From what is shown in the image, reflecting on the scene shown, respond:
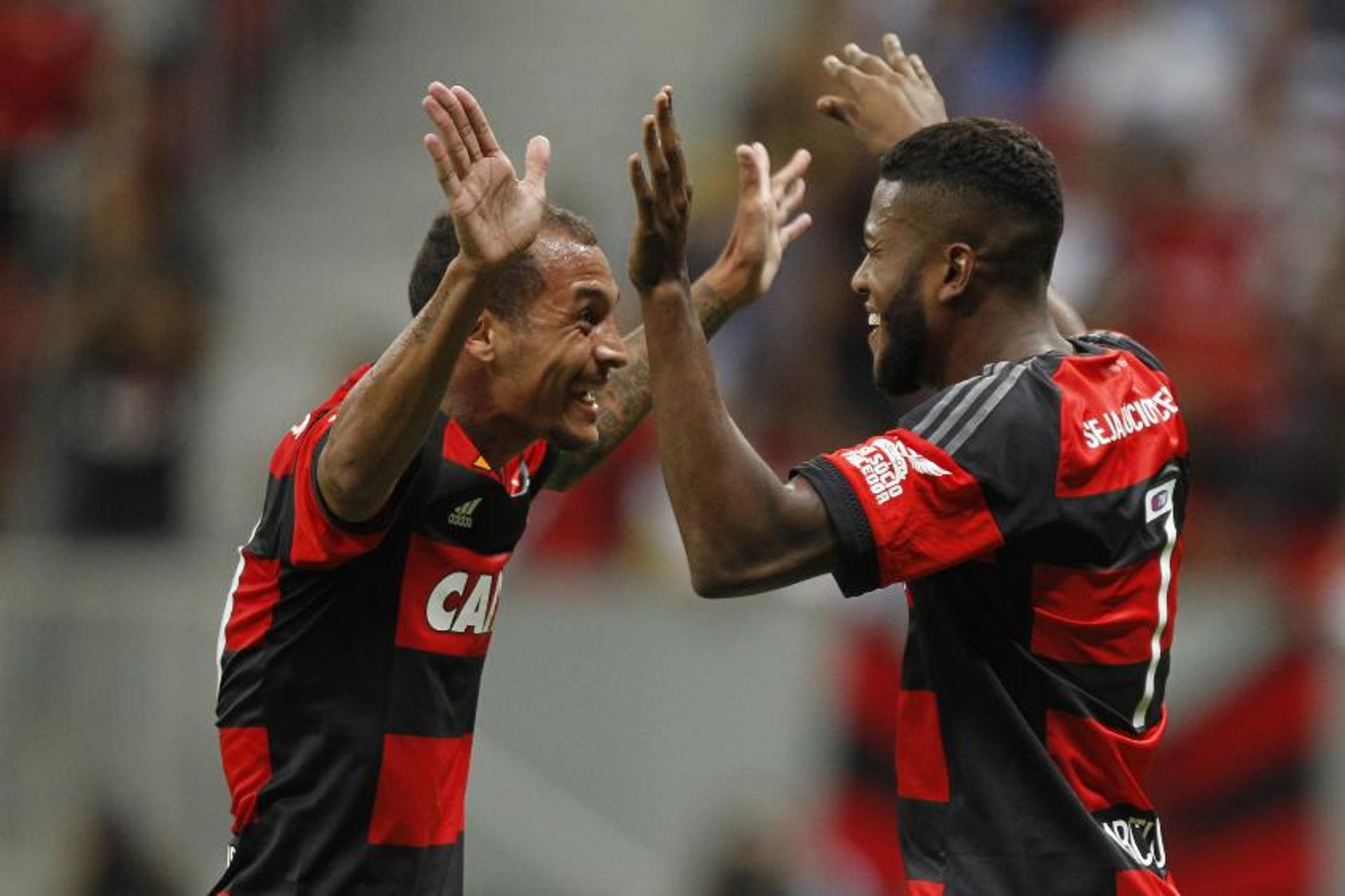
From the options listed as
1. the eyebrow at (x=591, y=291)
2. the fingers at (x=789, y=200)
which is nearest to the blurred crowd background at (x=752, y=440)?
the fingers at (x=789, y=200)

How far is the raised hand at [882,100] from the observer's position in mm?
5836

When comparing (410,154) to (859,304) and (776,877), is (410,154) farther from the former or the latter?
(776,877)

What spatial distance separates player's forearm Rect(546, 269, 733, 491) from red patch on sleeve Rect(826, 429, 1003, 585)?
127 cm

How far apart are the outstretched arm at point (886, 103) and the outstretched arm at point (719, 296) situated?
0.54ft

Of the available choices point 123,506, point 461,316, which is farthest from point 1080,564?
point 123,506

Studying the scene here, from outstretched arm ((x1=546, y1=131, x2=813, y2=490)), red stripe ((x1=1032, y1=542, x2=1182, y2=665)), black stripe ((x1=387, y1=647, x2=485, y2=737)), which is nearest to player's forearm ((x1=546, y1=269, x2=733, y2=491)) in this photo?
outstretched arm ((x1=546, y1=131, x2=813, y2=490))

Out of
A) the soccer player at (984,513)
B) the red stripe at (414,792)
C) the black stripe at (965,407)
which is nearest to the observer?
the soccer player at (984,513)

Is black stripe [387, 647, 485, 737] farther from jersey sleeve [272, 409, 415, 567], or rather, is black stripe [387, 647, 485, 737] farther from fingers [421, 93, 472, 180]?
fingers [421, 93, 472, 180]

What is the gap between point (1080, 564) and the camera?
4.78 m

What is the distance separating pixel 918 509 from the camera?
461 cm

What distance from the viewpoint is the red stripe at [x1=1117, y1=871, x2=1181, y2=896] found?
15.7ft

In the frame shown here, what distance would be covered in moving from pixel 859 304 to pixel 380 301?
3651mm

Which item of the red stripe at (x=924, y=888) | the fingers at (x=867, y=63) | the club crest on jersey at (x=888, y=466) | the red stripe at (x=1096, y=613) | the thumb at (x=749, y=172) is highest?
the fingers at (x=867, y=63)

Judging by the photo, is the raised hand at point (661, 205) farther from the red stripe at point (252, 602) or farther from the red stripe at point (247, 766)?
the red stripe at point (247, 766)
